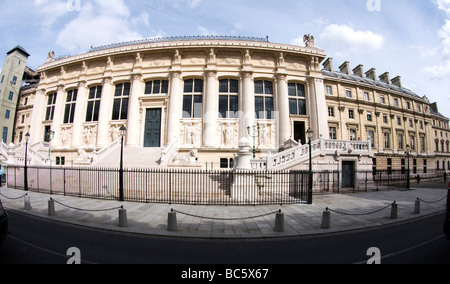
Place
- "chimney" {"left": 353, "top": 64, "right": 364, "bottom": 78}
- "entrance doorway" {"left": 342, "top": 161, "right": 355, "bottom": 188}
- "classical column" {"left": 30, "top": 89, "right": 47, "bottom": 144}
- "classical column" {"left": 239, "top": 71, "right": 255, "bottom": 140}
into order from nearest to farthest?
1. "entrance doorway" {"left": 342, "top": 161, "right": 355, "bottom": 188}
2. "classical column" {"left": 239, "top": 71, "right": 255, "bottom": 140}
3. "classical column" {"left": 30, "top": 89, "right": 47, "bottom": 144}
4. "chimney" {"left": 353, "top": 64, "right": 364, "bottom": 78}

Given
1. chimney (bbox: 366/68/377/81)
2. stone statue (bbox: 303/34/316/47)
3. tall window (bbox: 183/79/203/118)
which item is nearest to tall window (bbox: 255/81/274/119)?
tall window (bbox: 183/79/203/118)

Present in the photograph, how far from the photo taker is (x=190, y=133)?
22.8 meters

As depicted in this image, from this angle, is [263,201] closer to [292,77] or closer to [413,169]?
[292,77]

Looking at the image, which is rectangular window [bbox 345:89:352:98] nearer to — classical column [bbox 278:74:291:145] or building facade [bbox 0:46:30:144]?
classical column [bbox 278:74:291:145]

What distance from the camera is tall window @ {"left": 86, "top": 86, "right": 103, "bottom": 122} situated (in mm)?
25922

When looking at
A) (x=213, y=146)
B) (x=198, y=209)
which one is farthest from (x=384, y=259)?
(x=213, y=146)

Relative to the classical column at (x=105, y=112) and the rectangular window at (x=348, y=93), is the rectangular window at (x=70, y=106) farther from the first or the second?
the rectangular window at (x=348, y=93)

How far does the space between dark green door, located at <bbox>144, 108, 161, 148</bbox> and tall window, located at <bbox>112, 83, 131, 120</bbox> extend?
3.50 m

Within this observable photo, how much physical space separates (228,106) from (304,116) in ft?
36.1

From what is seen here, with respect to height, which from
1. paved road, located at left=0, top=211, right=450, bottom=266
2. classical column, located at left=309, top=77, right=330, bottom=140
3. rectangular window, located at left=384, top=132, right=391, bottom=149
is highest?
classical column, located at left=309, top=77, right=330, bottom=140

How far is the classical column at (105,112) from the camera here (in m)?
24.0

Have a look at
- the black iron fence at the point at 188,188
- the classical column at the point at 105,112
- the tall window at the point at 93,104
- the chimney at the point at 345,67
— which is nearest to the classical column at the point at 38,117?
the tall window at the point at 93,104

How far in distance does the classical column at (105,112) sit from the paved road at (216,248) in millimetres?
20749

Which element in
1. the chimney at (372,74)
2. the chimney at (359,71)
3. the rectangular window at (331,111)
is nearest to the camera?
the rectangular window at (331,111)
